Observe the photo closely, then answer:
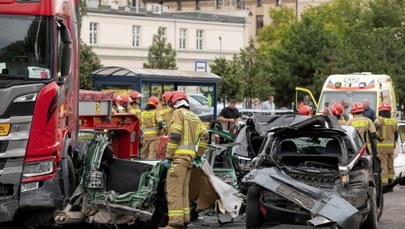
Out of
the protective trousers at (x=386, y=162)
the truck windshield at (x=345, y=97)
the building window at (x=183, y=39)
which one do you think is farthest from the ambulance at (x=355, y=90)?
the building window at (x=183, y=39)

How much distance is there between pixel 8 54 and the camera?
1188 cm

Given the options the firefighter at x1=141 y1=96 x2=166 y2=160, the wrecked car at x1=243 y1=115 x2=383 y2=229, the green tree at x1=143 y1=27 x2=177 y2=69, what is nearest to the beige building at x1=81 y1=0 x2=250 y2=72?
the green tree at x1=143 y1=27 x2=177 y2=69

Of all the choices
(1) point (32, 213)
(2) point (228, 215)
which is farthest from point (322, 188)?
(1) point (32, 213)

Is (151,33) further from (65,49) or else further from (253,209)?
(253,209)

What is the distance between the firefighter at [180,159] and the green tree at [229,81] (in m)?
33.7

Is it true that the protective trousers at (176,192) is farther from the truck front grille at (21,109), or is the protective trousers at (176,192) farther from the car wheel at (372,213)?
the car wheel at (372,213)

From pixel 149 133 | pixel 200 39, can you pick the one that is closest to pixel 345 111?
pixel 149 133

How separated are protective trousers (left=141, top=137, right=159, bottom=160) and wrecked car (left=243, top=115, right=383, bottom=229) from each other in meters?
6.63

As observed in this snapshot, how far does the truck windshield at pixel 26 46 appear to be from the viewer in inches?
466

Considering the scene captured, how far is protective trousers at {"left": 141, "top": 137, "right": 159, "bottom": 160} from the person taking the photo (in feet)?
63.7

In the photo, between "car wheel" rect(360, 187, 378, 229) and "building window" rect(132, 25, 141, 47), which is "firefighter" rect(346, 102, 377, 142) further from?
"building window" rect(132, 25, 141, 47)

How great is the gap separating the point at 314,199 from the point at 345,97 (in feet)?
52.1

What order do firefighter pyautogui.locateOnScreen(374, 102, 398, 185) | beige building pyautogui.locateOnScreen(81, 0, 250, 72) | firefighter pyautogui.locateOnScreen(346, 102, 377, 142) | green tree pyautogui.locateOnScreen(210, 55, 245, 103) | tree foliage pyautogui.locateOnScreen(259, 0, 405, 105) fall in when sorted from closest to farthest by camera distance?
1. firefighter pyautogui.locateOnScreen(346, 102, 377, 142)
2. firefighter pyautogui.locateOnScreen(374, 102, 398, 185)
3. tree foliage pyautogui.locateOnScreen(259, 0, 405, 105)
4. green tree pyautogui.locateOnScreen(210, 55, 245, 103)
5. beige building pyautogui.locateOnScreen(81, 0, 250, 72)

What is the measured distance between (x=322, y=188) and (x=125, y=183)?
2665 mm
